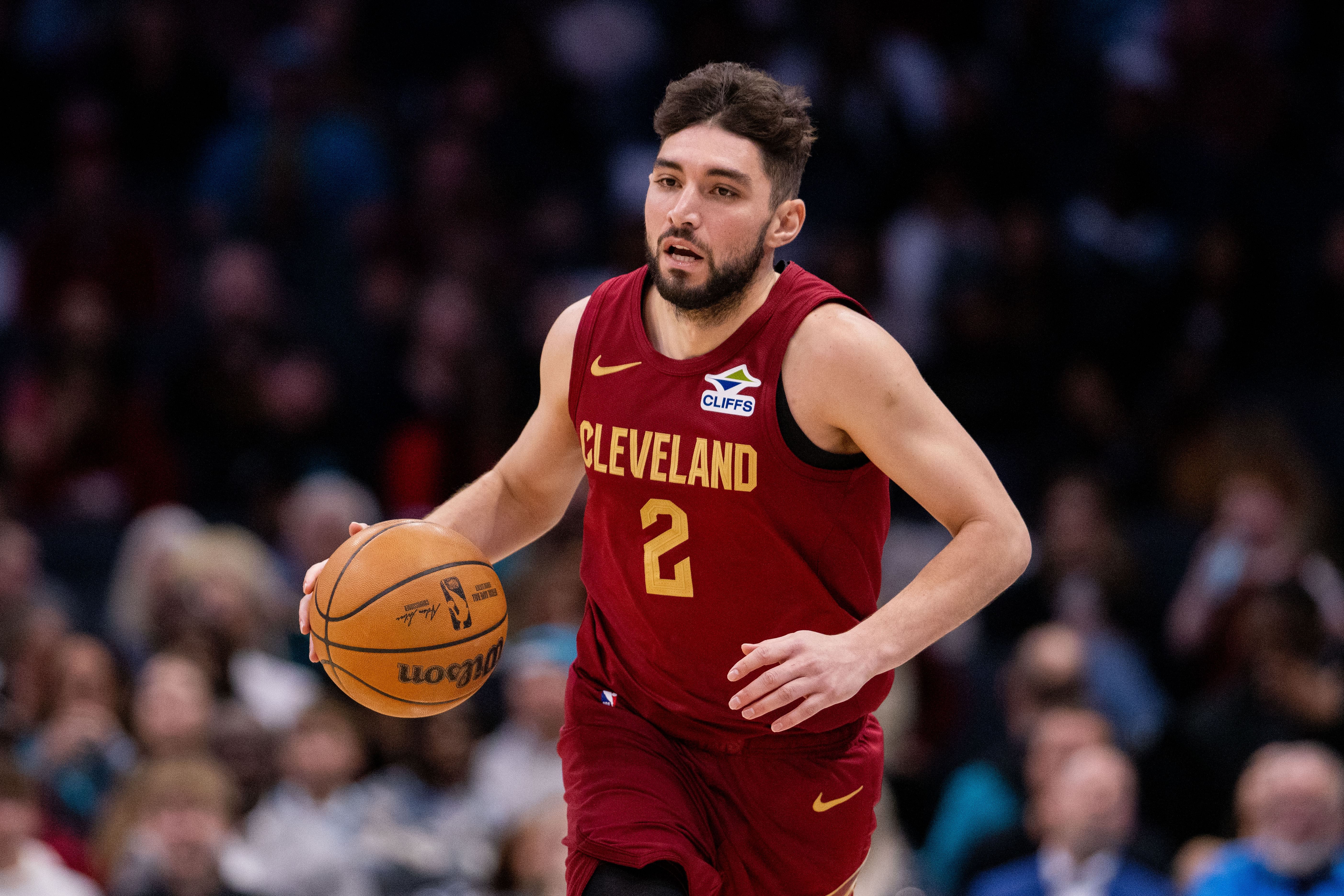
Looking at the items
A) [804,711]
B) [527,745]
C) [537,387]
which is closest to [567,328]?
[804,711]

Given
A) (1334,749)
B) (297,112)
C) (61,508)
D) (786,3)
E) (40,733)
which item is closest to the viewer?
(1334,749)

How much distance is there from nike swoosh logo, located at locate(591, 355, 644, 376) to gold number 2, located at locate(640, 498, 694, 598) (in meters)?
0.35

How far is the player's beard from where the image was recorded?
400 centimetres

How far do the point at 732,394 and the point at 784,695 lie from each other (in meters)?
0.81

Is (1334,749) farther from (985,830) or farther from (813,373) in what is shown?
(813,373)

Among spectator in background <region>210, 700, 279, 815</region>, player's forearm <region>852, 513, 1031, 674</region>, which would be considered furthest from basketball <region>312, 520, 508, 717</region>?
spectator in background <region>210, 700, 279, 815</region>

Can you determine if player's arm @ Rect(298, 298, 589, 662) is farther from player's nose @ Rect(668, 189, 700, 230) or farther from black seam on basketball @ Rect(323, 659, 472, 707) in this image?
player's nose @ Rect(668, 189, 700, 230)

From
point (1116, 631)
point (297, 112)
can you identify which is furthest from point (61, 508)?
point (1116, 631)

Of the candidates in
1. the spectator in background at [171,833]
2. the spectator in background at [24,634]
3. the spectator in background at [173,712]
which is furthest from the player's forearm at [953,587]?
the spectator in background at [24,634]

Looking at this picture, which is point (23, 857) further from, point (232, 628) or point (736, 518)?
point (736, 518)

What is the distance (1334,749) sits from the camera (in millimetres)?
7402

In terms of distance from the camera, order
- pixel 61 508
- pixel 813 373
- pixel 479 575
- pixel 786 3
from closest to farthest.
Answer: pixel 813 373 → pixel 479 575 → pixel 61 508 → pixel 786 3

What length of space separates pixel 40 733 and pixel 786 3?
7.97m

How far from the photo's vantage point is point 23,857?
269 inches
